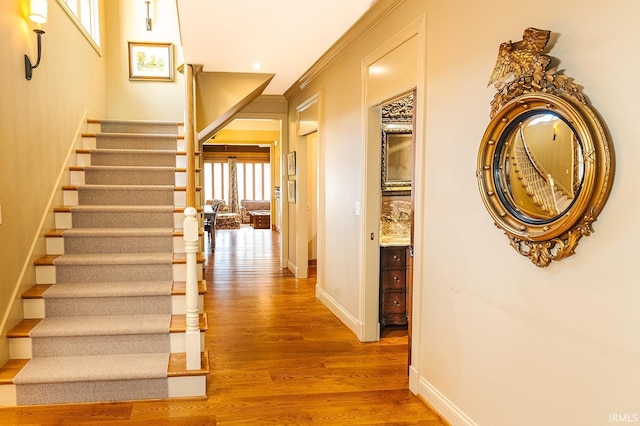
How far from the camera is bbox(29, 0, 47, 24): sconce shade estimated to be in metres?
3.09

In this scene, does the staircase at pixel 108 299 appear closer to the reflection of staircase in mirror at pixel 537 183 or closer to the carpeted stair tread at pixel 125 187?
the carpeted stair tread at pixel 125 187

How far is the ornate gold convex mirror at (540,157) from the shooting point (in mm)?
1561

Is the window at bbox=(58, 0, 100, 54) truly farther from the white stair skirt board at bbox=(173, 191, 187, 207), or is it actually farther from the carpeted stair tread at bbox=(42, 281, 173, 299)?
the carpeted stair tread at bbox=(42, 281, 173, 299)

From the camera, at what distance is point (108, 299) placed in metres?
3.23

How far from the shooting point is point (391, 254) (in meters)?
4.11

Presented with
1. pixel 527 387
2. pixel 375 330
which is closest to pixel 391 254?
pixel 375 330

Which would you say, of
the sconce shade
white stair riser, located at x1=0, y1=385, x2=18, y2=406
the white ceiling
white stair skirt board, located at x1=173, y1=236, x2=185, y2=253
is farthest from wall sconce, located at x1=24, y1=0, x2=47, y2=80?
white stair riser, located at x1=0, y1=385, x2=18, y2=406

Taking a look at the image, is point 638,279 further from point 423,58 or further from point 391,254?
point 391,254

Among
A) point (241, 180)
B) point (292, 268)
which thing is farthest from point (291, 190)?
point (241, 180)

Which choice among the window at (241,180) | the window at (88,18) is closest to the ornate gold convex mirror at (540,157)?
the window at (88,18)

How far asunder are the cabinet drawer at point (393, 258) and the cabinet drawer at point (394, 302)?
26 centimetres

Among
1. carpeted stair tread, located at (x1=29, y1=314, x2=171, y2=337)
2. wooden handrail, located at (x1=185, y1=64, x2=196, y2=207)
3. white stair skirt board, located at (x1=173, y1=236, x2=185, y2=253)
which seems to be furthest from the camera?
white stair skirt board, located at (x1=173, y1=236, x2=185, y2=253)

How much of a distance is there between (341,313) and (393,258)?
83 cm

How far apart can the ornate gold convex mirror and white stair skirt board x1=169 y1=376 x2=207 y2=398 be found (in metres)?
2.04
